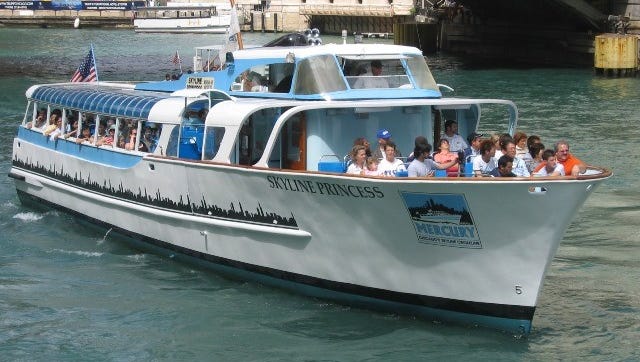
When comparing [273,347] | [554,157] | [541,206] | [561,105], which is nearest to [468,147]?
[554,157]

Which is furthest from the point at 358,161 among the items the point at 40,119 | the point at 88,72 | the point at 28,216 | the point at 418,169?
the point at 88,72

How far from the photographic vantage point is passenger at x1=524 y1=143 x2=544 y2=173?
16.6 metres

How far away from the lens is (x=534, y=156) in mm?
16734

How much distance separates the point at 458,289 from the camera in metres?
15.3

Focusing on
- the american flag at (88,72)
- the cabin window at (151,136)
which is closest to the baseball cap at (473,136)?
the cabin window at (151,136)

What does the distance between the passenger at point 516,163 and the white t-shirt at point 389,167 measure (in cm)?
142

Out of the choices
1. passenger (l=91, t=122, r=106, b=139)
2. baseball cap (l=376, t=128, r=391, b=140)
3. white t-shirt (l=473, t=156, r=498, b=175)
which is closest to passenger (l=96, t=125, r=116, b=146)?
passenger (l=91, t=122, r=106, b=139)

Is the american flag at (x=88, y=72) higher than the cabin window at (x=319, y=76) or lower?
lower

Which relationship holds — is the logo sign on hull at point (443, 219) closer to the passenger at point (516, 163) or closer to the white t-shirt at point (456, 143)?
the passenger at point (516, 163)

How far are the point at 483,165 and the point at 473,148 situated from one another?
1308 millimetres

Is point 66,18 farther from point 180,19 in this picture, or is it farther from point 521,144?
point 521,144

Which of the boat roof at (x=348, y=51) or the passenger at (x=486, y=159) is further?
the boat roof at (x=348, y=51)

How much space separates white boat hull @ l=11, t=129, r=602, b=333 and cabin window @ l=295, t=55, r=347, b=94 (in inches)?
77.6

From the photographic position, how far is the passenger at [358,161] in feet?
52.1
